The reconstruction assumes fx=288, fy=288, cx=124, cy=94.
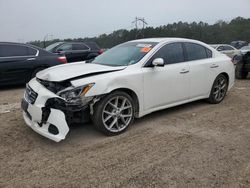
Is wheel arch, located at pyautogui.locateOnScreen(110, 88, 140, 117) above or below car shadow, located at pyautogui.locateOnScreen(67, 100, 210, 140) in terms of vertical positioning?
above

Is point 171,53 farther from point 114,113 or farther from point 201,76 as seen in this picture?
point 114,113

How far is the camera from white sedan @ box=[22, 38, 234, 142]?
416cm

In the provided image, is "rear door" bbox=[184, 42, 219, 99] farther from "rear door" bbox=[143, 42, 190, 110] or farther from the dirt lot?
the dirt lot

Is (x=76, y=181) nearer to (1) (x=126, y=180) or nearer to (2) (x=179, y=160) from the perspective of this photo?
(1) (x=126, y=180)

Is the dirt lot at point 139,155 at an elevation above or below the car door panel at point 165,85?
below

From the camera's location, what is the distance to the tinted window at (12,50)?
8734mm

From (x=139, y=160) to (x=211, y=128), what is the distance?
178 cm

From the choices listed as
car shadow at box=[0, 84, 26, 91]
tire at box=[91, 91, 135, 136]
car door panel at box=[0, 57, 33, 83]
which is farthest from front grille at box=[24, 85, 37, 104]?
car shadow at box=[0, 84, 26, 91]

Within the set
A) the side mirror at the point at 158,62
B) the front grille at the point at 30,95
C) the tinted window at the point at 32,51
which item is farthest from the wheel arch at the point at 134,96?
the tinted window at the point at 32,51

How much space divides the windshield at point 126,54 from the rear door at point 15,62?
3.91 meters

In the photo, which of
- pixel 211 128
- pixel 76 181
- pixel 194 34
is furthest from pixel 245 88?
pixel 194 34

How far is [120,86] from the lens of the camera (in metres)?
4.56

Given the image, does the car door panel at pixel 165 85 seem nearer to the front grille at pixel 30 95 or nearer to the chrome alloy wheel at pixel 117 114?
the chrome alloy wheel at pixel 117 114

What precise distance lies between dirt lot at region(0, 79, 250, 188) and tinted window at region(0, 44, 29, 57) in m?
3.82
